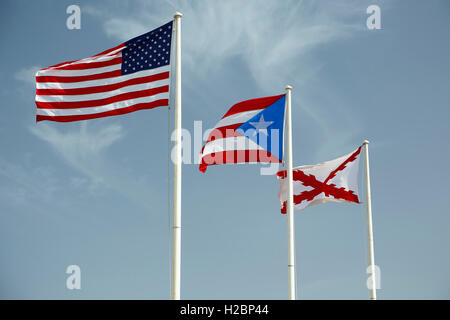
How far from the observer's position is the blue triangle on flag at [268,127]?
2458 cm

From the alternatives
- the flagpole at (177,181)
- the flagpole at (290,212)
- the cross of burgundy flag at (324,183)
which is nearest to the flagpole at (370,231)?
the cross of burgundy flag at (324,183)

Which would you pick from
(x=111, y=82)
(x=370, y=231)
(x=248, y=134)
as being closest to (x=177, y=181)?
(x=111, y=82)

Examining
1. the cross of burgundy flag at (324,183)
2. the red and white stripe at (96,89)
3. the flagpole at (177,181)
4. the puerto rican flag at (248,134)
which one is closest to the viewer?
the flagpole at (177,181)

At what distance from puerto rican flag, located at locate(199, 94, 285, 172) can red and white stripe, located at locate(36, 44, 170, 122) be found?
17.9ft

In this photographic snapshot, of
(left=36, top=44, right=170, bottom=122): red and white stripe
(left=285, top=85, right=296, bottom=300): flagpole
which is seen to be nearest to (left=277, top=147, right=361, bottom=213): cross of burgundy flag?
(left=285, top=85, right=296, bottom=300): flagpole

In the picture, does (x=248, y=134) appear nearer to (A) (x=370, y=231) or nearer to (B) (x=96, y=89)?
(B) (x=96, y=89)

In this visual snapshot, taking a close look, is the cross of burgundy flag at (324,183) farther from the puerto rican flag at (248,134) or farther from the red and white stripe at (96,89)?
the red and white stripe at (96,89)

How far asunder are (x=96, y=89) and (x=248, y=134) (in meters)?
7.20

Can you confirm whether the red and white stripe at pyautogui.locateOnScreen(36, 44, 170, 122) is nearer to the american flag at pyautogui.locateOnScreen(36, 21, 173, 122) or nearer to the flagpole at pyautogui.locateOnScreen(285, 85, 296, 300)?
the american flag at pyautogui.locateOnScreen(36, 21, 173, 122)

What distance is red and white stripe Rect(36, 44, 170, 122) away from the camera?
62.5ft

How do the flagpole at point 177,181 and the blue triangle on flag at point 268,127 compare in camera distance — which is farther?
the blue triangle on flag at point 268,127

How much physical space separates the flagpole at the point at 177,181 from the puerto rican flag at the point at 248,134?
5771 mm

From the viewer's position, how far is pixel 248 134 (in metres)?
24.5
